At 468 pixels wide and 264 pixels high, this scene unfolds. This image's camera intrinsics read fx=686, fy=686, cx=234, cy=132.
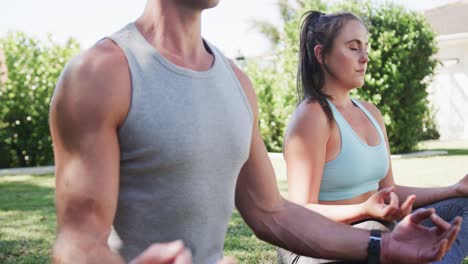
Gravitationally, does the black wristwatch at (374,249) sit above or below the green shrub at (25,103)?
above

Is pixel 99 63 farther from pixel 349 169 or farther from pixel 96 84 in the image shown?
pixel 349 169

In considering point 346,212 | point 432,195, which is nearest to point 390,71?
point 432,195

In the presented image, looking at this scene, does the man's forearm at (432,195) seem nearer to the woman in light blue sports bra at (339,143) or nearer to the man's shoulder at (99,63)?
the woman in light blue sports bra at (339,143)

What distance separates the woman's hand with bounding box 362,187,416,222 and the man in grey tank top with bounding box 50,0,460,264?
247 millimetres

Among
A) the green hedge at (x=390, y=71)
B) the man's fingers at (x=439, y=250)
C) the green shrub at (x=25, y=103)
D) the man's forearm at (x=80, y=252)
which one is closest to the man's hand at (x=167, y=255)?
the man's forearm at (x=80, y=252)

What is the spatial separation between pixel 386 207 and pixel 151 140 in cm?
100

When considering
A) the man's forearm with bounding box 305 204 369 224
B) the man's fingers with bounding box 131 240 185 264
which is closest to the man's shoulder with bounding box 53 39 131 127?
the man's fingers with bounding box 131 240 185 264

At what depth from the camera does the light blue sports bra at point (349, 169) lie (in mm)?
2977

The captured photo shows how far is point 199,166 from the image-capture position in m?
1.59

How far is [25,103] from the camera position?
1288 cm

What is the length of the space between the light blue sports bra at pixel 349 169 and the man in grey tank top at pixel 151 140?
42.3 inches

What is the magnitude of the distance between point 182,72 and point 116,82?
0.18m

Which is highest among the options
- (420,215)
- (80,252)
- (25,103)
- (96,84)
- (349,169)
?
(96,84)

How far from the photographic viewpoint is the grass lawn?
5195 mm
